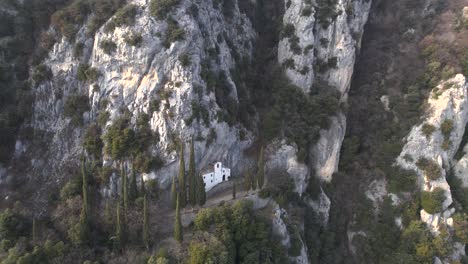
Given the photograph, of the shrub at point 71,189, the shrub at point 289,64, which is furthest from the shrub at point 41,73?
the shrub at point 289,64

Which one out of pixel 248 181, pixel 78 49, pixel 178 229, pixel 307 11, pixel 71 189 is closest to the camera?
pixel 178 229

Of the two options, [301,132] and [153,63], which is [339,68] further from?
[153,63]

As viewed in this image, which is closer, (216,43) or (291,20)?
(216,43)

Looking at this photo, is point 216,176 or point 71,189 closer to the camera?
point 71,189

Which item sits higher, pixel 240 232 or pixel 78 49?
pixel 78 49

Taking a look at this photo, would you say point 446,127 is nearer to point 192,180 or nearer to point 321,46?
point 321,46

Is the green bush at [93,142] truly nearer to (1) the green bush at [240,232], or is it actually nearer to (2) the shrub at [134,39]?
(2) the shrub at [134,39]

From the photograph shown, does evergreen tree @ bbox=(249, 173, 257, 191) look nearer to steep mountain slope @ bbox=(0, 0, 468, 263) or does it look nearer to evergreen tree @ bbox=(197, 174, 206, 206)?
steep mountain slope @ bbox=(0, 0, 468, 263)

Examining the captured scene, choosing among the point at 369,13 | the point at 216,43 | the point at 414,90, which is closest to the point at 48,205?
the point at 216,43

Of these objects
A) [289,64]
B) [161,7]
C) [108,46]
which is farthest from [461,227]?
[108,46]
